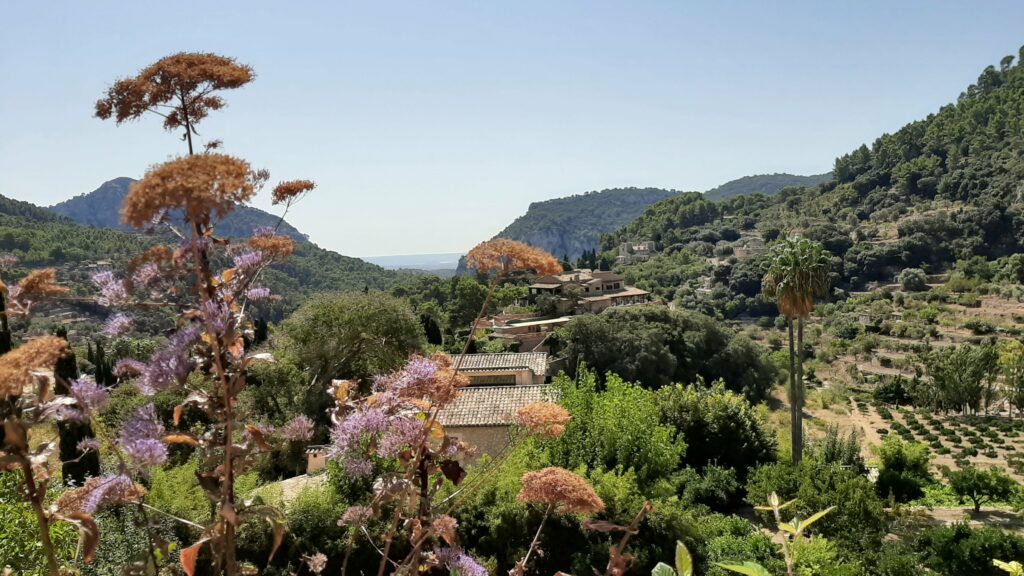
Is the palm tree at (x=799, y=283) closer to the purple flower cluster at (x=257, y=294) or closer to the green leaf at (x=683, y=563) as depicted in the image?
the green leaf at (x=683, y=563)

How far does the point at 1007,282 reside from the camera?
7138cm

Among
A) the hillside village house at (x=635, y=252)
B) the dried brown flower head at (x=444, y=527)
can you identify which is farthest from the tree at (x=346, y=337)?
the hillside village house at (x=635, y=252)

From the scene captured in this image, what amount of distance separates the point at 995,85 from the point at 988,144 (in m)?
43.8

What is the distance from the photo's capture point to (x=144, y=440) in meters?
2.11

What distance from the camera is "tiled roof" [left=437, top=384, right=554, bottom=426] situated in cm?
1723

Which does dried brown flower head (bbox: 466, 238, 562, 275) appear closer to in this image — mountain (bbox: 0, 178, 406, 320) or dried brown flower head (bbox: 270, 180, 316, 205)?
dried brown flower head (bbox: 270, 180, 316, 205)

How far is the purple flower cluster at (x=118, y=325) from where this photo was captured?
2324 millimetres

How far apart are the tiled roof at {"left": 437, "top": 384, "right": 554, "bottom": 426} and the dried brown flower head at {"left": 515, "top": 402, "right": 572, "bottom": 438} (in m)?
12.9

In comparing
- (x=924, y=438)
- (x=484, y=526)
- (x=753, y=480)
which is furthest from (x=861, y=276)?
(x=484, y=526)

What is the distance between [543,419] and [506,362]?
77.7 feet

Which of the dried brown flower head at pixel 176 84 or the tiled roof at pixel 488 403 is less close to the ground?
the dried brown flower head at pixel 176 84

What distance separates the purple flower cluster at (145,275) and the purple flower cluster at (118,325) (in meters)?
0.23

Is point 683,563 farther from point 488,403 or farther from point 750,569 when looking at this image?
point 488,403

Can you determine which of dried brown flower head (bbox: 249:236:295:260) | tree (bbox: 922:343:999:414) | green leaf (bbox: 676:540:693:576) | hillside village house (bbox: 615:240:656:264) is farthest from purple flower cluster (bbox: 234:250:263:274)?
hillside village house (bbox: 615:240:656:264)
